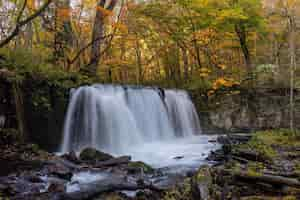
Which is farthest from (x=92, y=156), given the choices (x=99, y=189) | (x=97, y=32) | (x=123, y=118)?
(x=97, y=32)

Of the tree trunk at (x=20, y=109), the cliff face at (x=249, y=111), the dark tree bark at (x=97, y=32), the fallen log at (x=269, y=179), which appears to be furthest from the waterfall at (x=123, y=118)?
the fallen log at (x=269, y=179)

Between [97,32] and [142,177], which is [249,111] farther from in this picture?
[142,177]

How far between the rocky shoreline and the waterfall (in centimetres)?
216

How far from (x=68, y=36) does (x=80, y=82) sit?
154 inches

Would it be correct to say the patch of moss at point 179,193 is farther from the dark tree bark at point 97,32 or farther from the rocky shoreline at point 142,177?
the dark tree bark at point 97,32

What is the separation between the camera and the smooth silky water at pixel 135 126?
27.9 feet

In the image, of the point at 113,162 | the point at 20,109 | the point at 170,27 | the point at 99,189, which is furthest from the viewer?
the point at 170,27

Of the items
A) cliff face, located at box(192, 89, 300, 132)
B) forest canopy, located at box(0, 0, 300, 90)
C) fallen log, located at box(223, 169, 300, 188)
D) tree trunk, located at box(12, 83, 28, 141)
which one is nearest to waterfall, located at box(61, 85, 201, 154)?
cliff face, located at box(192, 89, 300, 132)

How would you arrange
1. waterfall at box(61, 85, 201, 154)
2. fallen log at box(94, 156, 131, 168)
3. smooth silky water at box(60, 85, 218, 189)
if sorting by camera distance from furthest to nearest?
1. waterfall at box(61, 85, 201, 154)
2. smooth silky water at box(60, 85, 218, 189)
3. fallen log at box(94, 156, 131, 168)

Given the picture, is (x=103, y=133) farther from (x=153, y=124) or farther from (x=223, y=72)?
(x=223, y=72)

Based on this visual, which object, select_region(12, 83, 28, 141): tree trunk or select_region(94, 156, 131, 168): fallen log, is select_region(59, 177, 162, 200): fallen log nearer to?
select_region(94, 156, 131, 168): fallen log

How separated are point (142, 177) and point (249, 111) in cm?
890

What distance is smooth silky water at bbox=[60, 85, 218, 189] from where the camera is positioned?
8.49 meters

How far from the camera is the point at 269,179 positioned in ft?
12.4
